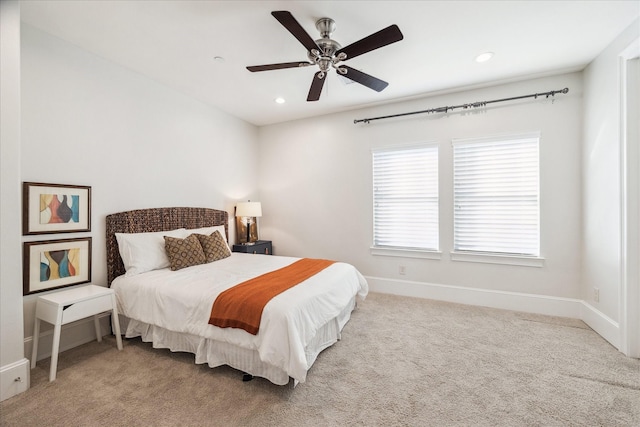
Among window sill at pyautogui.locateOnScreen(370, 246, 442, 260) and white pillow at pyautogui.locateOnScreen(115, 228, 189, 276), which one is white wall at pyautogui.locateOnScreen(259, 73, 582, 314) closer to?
window sill at pyautogui.locateOnScreen(370, 246, 442, 260)

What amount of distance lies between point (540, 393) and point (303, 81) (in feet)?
11.6

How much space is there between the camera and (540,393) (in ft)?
6.34

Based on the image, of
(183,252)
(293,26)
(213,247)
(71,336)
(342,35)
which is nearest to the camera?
(293,26)

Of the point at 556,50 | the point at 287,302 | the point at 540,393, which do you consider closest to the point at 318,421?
the point at 287,302

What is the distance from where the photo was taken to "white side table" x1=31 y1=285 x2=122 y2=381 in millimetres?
2076

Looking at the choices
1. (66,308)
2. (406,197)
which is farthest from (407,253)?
(66,308)

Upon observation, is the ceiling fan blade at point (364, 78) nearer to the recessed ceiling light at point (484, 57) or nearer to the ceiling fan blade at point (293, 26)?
the ceiling fan blade at point (293, 26)

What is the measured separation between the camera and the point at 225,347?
2.17m

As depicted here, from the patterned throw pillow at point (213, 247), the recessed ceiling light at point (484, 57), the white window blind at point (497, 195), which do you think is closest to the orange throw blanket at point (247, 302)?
the patterned throw pillow at point (213, 247)

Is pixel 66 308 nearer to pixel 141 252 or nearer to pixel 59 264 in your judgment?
pixel 59 264

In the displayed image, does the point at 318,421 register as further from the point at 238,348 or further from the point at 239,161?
the point at 239,161

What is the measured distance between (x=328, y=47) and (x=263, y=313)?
6.90 ft

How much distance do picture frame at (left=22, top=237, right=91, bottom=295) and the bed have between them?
0.22 metres

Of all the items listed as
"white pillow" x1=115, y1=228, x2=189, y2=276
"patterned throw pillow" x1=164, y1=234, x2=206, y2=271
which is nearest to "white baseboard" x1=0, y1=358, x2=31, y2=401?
"white pillow" x1=115, y1=228, x2=189, y2=276
